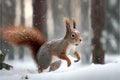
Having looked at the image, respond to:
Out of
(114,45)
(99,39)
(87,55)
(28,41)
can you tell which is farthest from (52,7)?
(28,41)

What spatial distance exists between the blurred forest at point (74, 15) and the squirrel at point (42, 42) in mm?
1664

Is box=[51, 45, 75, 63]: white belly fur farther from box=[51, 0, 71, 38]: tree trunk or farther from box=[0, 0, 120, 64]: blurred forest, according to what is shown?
box=[51, 0, 71, 38]: tree trunk

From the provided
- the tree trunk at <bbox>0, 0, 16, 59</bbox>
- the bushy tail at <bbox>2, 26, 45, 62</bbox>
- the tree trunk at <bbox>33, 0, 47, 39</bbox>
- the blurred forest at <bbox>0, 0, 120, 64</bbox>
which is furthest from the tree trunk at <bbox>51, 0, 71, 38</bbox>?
the bushy tail at <bbox>2, 26, 45, 62</bbox>

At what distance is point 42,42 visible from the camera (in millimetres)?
7789

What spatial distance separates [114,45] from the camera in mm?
18922

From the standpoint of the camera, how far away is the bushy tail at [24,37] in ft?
24.9

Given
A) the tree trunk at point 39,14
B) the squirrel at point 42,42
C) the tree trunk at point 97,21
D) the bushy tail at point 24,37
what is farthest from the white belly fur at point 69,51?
the tree trunk at point 39,14

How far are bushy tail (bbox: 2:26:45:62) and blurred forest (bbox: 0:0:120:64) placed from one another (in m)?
1.65

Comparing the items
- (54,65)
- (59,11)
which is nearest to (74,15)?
(59,11)

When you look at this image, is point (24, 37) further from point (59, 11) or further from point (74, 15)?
point (74, 15)

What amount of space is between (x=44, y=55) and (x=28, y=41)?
515 millimetres

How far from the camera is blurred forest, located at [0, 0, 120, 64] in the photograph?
30.0 feet

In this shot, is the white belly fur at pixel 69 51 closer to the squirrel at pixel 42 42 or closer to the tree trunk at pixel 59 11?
the squirrel at pixel 42 42

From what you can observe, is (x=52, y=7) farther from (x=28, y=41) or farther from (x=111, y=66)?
(x=111, y=66)
